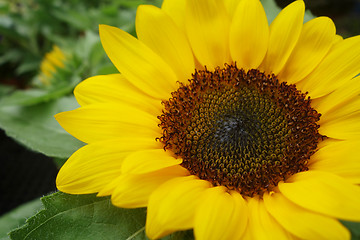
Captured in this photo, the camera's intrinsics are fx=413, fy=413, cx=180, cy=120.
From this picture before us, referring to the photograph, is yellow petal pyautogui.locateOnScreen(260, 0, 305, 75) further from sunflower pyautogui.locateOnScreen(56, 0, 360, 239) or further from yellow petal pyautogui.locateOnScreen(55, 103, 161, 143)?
yellow petal pyautogui.locateOnScreen(55, 103, 161, 143)

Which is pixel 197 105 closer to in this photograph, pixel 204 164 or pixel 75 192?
Result: pixel 204 164

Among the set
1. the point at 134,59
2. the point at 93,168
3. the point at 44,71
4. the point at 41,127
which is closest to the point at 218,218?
the point at 93,168

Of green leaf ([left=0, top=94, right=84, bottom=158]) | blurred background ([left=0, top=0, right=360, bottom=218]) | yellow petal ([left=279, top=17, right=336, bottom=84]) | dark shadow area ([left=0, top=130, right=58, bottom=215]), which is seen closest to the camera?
yellow petal ([left=279, top=17, right=336, bottom=84])

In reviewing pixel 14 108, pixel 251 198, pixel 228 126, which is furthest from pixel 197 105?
pixel 14 108

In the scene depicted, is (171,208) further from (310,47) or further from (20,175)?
(20,175)

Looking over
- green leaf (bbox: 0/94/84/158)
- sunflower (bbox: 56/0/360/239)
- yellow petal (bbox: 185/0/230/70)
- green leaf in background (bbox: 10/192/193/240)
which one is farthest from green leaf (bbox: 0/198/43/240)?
yellow petal (bbox: 185/0/230/70)
